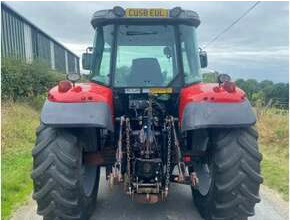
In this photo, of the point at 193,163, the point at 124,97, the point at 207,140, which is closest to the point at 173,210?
the point at 193,163

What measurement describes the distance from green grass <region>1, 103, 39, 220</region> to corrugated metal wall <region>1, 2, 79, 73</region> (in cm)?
208

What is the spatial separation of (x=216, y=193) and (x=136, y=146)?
3.12ft

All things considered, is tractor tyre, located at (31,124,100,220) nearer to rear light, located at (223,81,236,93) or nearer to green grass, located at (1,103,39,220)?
green grass, located at (1,103,39,220)

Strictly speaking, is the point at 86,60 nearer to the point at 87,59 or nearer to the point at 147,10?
the point at 87,59

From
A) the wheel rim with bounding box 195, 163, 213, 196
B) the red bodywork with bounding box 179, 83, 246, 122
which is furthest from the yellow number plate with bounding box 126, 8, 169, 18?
the wheel rim with bounding box 195, 163, 213, 196

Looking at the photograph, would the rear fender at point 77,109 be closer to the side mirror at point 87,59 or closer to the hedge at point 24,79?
the side mirror at point 87,59

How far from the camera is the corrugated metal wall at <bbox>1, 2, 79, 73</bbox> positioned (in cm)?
1376

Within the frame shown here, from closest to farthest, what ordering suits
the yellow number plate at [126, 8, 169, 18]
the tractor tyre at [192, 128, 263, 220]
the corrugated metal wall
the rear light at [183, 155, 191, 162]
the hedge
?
1. the tractor tyre at [192, 128, 263, 220]
2. the rear light at [183, 155, 191, 162]
3. the yellow number plate at [126, 8, 169, 18]
4. the hedge
5. the corrugated metal wall

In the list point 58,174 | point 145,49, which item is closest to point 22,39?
point 145,49

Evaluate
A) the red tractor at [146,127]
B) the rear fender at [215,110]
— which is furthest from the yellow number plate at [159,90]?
the rear fender at [215,110]

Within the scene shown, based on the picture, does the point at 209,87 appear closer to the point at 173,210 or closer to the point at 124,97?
the point at 124,97

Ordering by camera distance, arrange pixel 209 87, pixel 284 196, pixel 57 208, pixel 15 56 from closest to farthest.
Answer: pixel 57 208 < pixel 209 87 < pixel 284 196 < pixel 15 56

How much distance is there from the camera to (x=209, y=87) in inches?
184

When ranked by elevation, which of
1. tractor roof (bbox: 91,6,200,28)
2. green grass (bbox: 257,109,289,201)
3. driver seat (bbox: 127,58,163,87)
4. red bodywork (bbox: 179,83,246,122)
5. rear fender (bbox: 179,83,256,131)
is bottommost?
green grass (bbox: 257,109,289,201)
